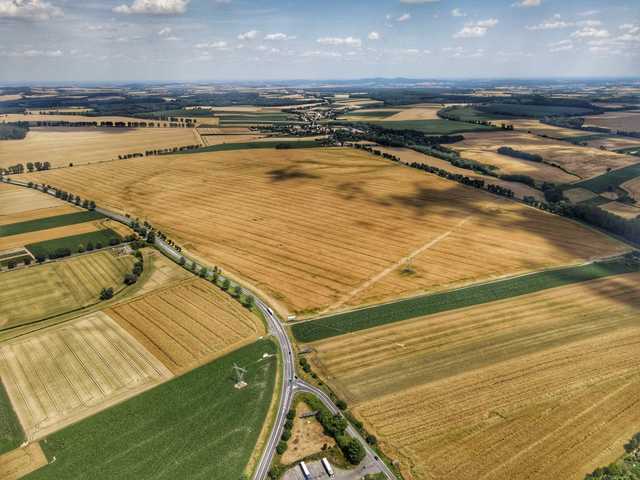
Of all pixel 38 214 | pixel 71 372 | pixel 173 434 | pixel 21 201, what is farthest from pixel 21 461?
pixel 21 201

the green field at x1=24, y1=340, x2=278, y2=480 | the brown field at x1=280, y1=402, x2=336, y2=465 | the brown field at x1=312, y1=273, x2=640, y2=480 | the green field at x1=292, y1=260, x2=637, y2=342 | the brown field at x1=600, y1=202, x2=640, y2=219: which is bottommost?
the brown field at x1=280, y1=402, x2=336, y2=465

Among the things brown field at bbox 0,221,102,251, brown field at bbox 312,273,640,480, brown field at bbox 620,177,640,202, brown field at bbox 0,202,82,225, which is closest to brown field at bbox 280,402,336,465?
brown field at bbox 312,273,640,480

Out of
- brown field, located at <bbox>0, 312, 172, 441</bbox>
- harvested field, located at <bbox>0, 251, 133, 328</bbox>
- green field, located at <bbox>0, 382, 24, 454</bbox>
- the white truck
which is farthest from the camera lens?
harvested field, located at <bbox>0, 251, 133, 328</bbox>

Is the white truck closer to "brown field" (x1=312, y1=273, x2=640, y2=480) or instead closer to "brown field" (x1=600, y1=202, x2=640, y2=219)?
"brown field" (x1=312, y1=273, x2=640, y2=480)

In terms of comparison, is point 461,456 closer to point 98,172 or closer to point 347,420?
point 347,420

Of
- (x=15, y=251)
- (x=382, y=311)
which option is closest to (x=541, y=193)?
(x=382, y=311)

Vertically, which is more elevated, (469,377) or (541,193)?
(541,193)

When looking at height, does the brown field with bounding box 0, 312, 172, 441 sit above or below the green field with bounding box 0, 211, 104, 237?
below
